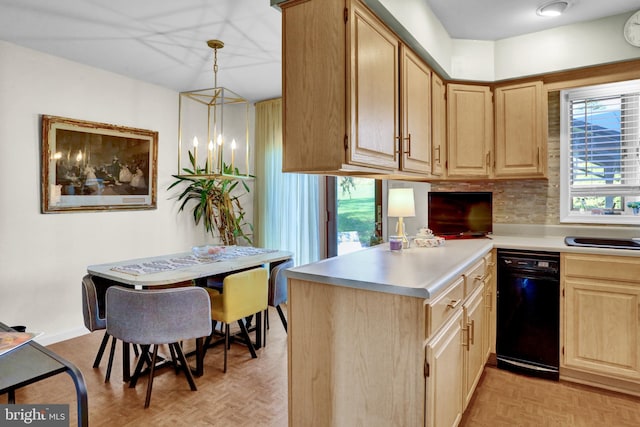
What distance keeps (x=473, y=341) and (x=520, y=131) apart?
5.78 ft

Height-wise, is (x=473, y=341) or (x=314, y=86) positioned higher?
(x=314, y=86)

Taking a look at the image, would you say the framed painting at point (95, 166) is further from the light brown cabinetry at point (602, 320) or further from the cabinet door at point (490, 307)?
the light brown cabinetry at point (602, 320)

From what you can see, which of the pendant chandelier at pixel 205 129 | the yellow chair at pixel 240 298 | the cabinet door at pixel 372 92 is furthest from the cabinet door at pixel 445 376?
the pendant chandelier at pixel 205 129

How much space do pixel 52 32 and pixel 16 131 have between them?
2.91ft

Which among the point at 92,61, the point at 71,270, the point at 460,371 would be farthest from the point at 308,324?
the point at 92,61

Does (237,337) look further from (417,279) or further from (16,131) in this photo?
(16,131)

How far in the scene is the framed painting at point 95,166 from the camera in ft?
10.8

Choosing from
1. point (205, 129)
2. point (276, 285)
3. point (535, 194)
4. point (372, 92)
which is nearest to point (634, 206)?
point (535, 194)

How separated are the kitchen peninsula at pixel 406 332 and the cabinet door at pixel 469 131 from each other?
2.84 ft

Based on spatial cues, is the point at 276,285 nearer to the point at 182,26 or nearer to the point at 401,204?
the point at 401,204

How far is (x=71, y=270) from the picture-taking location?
348 cm

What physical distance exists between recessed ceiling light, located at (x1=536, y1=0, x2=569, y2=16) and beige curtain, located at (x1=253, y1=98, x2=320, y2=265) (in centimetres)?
265

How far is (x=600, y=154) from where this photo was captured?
10.1ft

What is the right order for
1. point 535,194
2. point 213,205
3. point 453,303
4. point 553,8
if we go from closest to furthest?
point 453,303 → point 553,8 → point 535,194 → point 213,205
